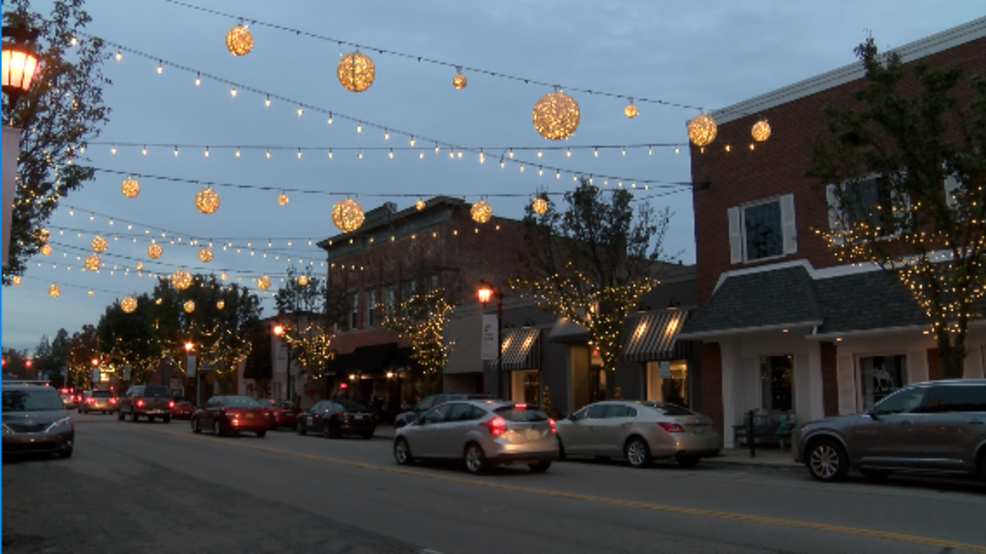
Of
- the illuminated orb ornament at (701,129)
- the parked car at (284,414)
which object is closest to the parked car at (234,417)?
the parked car at (284,414)

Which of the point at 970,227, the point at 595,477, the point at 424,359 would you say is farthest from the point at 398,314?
the point at 970,227

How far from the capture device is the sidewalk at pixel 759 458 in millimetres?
18156

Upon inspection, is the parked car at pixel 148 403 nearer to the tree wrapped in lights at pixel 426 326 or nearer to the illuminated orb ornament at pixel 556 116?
the tree wrapped in lights at pixel 426 326

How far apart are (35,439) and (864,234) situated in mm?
17657

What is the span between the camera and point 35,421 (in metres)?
18.0

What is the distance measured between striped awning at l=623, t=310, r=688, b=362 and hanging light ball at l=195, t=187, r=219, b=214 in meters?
12.8

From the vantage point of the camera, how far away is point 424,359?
3294 cm

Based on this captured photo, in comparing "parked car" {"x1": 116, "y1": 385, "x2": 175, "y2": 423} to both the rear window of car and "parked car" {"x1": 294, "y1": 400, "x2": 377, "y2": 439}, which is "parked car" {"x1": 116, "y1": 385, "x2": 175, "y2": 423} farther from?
the rear window of car

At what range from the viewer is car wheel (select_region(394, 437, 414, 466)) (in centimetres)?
1783

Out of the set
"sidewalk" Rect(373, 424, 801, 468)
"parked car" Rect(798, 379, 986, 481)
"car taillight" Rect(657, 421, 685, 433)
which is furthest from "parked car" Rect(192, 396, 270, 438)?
"parked car" Rect(798, 379, 986, 481)

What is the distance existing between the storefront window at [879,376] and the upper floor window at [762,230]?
3.56m

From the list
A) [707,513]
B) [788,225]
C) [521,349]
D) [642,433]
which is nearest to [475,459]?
[642,433]

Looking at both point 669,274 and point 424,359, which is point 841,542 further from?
point 424,359

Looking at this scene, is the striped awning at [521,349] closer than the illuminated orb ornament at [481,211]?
No
